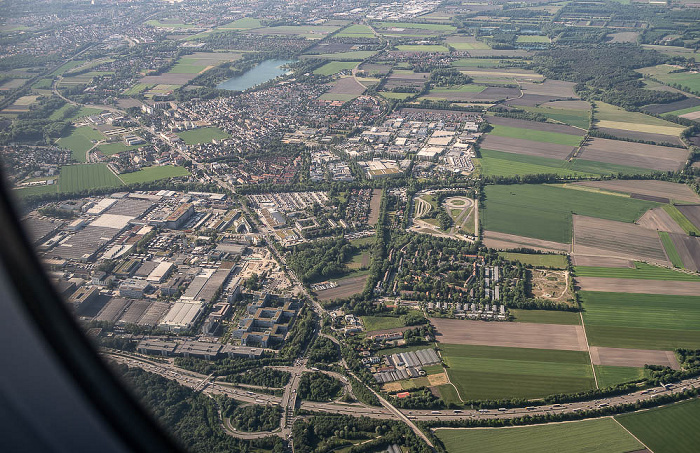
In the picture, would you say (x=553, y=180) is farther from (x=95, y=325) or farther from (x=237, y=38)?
(x=237, y=38)

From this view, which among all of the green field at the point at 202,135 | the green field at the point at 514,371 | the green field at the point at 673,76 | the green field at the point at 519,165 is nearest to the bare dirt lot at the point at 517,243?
the green field at the point at 514,371

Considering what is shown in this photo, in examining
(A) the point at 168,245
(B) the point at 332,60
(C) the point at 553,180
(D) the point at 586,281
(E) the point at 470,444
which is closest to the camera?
(E) the point at 470,444

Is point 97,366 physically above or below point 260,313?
above

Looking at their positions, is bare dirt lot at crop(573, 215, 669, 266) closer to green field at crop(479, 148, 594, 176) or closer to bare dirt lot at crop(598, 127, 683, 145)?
green field at crop(479, 148, 594, 176)

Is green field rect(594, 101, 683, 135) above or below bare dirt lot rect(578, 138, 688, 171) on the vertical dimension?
below

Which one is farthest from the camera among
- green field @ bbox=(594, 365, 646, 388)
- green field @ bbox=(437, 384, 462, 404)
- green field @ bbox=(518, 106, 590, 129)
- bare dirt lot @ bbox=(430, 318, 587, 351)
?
green field @ bbox=(518, 106, 590, 129)

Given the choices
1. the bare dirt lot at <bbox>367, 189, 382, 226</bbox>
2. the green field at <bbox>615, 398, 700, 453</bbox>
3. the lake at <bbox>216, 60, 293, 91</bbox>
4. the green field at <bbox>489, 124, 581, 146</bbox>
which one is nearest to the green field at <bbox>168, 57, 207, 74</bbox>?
the lake at <bbox>216, 60, 293, 91</bbox>

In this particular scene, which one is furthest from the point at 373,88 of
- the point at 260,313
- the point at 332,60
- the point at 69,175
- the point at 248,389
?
the point at 248,389

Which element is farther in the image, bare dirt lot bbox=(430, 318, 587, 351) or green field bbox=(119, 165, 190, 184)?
green field bbox=(119, 165, 190, 184)
